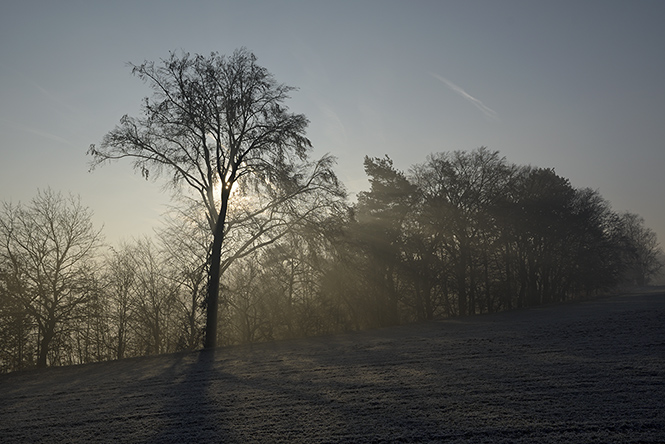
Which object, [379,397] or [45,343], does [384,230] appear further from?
[379,397]

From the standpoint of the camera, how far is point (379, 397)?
7355mm

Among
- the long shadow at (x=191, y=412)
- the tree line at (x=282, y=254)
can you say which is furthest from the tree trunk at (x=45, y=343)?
the long shadow at (x=191, y=412)

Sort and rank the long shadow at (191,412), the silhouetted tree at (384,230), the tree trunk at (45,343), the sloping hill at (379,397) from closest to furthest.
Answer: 1. the sloping hill at (379,397)
2. the long shadow at (191,412)
3. the tree trunk at (45,343)
4. the silhouetted tree at (384,230)

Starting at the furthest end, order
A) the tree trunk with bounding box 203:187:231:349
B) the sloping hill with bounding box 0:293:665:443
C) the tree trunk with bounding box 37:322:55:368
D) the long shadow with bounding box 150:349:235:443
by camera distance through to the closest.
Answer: the tree trunk with bounding box 37:322:55:368 → the tree trunk with bounding box 203:187:231:349 → the long shadow with bounding box 150:349:235:443 → the sloping hill with bounding box 0:293:665:443

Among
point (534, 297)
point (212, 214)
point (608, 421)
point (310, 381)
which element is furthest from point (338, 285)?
point (534, 297)

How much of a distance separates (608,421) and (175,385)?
26.9 ft

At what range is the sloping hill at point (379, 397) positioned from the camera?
5582 millimetres

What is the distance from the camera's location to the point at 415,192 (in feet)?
116

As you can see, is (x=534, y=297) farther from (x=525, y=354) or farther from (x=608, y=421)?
(x=608, y=421)

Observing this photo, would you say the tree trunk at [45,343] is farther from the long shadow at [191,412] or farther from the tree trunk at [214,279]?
the long shadow at [191,412]

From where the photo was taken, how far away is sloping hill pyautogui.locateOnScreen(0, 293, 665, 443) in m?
5.58

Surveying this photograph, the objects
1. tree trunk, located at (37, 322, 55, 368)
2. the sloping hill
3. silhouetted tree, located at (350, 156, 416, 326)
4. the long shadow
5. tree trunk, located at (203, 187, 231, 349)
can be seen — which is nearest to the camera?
the sloping hill

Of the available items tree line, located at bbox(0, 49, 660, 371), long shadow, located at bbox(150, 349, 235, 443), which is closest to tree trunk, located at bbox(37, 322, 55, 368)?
tree line, located at bbox(0, 49, 660, 371)

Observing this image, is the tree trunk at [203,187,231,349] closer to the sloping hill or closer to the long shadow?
the sloping hill
